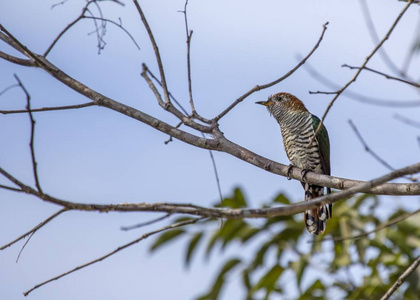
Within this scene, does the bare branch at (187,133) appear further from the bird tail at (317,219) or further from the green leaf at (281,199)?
the green leaf at (281,199)

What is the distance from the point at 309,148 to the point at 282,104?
987mm

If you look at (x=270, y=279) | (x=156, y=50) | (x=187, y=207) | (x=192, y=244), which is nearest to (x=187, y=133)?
(x=156, y=50)

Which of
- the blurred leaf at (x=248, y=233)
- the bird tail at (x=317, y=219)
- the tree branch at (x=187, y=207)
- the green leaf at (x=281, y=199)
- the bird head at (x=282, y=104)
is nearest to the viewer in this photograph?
the tree branch at (x=187, y=207)

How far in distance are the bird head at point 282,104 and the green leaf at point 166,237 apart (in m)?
1.49

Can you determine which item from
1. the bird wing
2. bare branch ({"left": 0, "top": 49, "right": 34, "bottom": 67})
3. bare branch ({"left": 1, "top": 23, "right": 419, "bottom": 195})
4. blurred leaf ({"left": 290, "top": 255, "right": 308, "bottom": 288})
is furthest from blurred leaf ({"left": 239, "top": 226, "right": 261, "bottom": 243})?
bare branch ({"left": 0, "top": 49, "right": 34, "bottom": 67})

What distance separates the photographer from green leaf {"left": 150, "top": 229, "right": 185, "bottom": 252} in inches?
231

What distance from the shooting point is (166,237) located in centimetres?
591

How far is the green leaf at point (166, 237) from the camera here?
5.88 meters

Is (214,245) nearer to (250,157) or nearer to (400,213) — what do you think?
(400,213)

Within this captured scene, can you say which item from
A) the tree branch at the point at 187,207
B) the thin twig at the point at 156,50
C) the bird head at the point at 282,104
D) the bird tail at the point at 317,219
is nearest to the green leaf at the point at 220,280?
the bird tail at the point at 317,219

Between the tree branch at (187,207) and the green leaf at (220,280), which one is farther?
the green leaf at (220,280)

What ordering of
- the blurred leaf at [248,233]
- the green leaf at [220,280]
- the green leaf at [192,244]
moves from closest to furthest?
the blurred leaf at [248,233] → the green leaf at [220,280] → the green leaf at [192,244]

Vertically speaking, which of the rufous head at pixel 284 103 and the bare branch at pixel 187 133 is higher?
the rufous head at pixel 284 103

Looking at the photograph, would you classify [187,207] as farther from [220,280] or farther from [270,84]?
[220,280]
